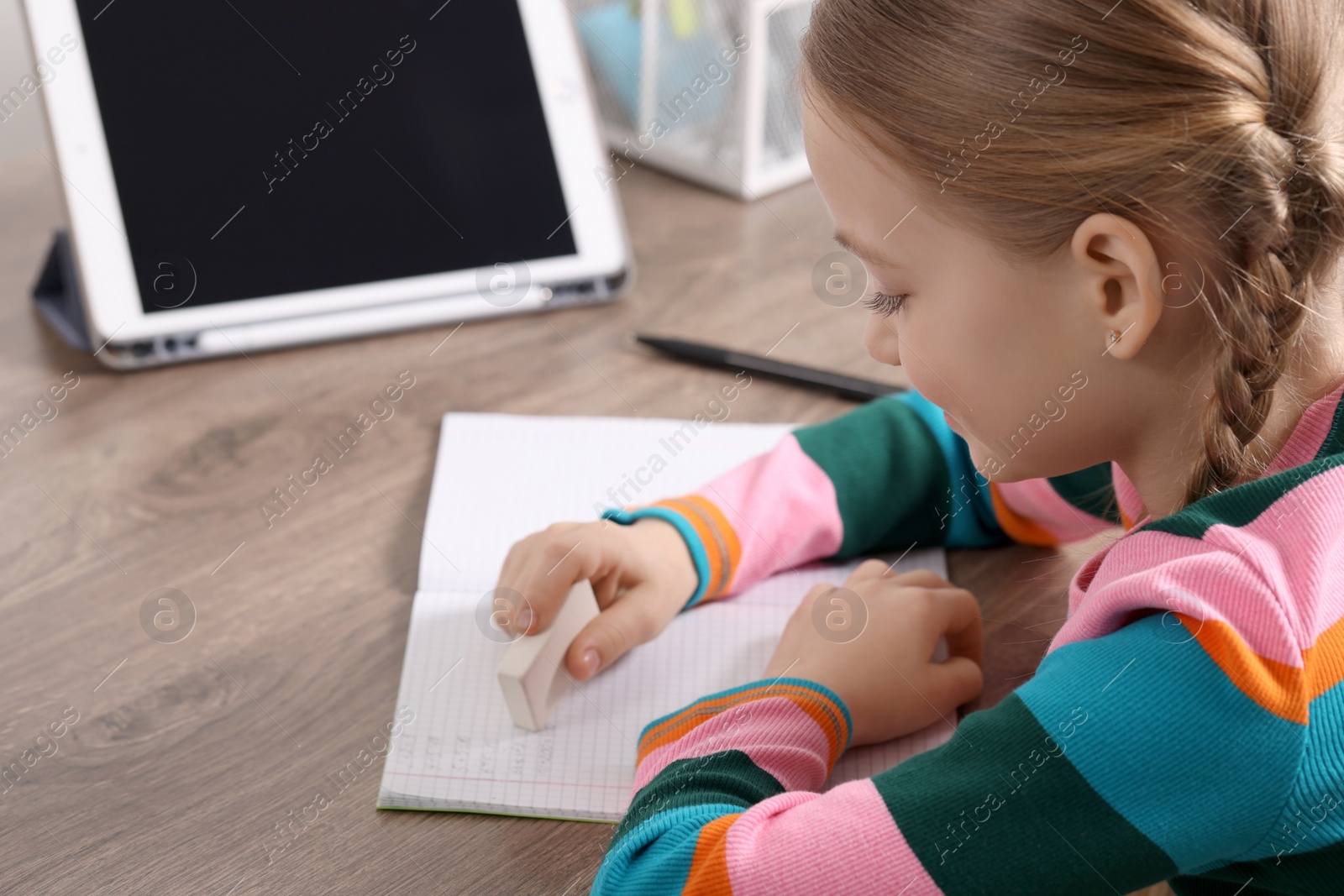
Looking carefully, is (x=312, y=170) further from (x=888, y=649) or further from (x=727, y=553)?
(x=888, y=649)

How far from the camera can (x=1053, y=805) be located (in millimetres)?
497

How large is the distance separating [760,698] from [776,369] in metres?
0.35

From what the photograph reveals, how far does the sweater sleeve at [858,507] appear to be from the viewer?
76 cm

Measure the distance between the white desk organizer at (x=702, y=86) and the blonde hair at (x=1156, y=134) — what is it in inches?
21.3

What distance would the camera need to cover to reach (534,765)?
625 mm

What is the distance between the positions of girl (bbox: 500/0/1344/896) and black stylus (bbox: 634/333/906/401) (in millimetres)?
275

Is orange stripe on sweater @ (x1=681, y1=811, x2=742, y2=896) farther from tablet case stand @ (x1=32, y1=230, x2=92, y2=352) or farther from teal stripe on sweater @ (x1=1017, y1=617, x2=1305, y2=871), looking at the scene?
tablet case stand @ (x1=32, y1=230, x2=92, y2=352)

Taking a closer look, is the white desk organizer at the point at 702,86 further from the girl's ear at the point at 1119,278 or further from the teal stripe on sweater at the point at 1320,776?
the teal stripe on sweater at the point at 1320,776

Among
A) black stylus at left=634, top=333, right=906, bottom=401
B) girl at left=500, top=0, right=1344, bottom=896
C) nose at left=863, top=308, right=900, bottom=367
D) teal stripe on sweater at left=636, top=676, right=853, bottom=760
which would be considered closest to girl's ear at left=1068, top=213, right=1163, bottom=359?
girl at left=500, top=0, right=1344, bottom=896

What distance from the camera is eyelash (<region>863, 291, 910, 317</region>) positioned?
0.60m

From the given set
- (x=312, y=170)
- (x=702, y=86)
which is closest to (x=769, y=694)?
(x=312, y=170)

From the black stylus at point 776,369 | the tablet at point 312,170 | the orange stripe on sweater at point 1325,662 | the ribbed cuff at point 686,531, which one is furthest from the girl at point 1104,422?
the tablet at point 312,170

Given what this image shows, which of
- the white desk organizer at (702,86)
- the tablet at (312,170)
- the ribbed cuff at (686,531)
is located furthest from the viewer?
the white desk organizer at (702,86)

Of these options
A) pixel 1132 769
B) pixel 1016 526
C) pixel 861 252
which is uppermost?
pixel 861 252
